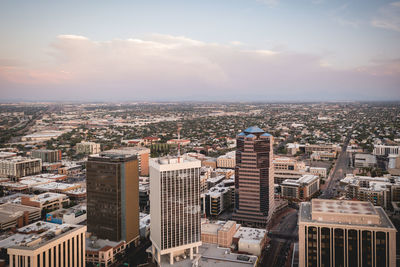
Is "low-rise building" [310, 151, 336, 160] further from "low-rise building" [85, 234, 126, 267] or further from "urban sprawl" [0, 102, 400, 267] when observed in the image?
"low-rise building" [85, 234, 126, 267]

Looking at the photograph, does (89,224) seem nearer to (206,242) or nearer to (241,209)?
(206,242)

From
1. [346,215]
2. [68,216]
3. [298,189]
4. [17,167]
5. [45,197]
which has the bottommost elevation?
[68,216]

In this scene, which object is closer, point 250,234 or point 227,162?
point 250,234

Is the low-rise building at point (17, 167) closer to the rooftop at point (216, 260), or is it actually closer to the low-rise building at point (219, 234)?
the low-rise building at point (219, 234)

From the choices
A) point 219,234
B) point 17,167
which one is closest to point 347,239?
point 219,234

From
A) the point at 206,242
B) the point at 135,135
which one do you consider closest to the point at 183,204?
the point at 206,242

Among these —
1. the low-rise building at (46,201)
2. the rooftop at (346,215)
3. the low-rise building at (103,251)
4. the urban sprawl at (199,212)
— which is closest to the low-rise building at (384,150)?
the urban sprawl at (199,212)

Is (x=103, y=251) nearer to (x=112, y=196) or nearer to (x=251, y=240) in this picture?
(x=112, y=196)
